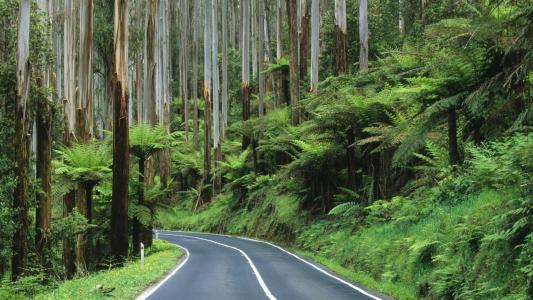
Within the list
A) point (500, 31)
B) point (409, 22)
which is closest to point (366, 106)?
point (500, 31)

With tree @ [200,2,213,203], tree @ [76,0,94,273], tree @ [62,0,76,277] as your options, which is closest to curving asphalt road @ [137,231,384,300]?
tree @ [76,0,94,273]

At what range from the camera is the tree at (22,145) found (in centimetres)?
1434

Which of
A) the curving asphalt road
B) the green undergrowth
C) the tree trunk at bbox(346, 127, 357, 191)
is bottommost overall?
the curving asphalt road

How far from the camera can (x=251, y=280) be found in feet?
45.2

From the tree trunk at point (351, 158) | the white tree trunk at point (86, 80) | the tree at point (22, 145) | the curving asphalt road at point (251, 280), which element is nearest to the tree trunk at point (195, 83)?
the white tree trunk at point (86, 80)

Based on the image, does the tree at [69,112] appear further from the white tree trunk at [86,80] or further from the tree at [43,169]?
the tree at [43,169]

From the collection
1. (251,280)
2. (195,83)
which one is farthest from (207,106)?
(251,280)

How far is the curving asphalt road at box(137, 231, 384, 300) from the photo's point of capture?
11273 millimetres

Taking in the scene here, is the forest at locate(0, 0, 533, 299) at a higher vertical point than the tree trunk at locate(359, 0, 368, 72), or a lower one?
lower

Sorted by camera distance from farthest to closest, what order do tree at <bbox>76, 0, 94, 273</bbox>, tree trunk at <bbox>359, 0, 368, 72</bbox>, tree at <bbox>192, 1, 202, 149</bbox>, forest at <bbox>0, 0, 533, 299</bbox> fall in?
tree at <bbox>192, 1, 202, 149</bbox>
tree trunk at <bbox>359, 0, 368, 72</bbox>
tree at <bbox>76, 0, 94, 273</bbox>
forest at <bbox>0, 0, 533, 299</bbox>

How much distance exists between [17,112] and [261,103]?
24460 mm

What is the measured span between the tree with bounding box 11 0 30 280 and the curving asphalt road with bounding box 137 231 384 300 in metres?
3.88

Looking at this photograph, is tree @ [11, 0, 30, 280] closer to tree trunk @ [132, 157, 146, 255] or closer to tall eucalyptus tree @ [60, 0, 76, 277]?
tall eucalyptus tree @ [60, 0, 76, 277]

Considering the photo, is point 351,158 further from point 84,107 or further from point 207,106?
point 207,106
